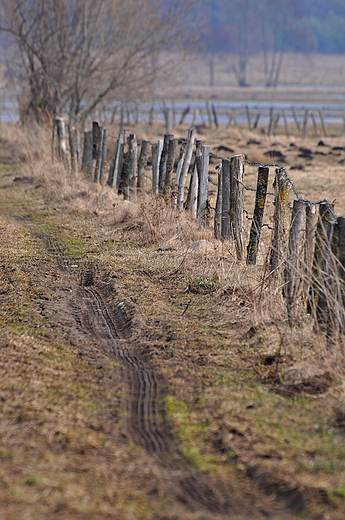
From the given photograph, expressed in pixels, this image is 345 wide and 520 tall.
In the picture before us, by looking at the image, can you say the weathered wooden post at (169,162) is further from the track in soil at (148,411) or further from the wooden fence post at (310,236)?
the wooden fence post at (310,236)

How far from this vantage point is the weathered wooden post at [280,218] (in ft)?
14.8

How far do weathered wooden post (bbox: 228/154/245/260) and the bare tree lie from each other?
37.7 ft

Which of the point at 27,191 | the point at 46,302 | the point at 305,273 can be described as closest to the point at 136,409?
the point at 305,273

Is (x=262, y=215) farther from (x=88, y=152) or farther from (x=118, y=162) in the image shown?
(x=88, y=152)

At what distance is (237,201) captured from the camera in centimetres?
590

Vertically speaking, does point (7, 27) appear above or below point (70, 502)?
above

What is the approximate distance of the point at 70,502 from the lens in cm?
236

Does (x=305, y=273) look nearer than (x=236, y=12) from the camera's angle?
Yes

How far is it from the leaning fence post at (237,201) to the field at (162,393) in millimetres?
212

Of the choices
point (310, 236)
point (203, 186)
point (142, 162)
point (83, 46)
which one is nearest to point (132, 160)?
point (142, 162)

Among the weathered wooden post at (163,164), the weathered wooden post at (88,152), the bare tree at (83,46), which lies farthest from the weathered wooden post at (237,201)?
the bare tree at (83,46)

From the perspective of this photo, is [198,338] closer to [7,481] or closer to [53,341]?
[53,341]

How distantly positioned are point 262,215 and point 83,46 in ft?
42.2

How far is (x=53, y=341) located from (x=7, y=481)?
5.89ft
